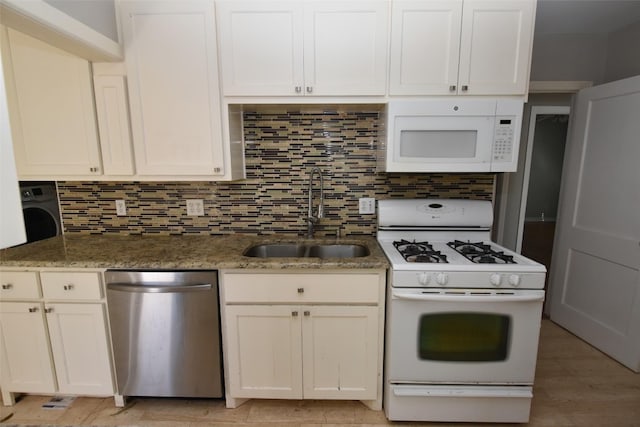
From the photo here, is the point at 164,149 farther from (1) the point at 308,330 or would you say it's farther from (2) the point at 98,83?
(1) the point at 308,330

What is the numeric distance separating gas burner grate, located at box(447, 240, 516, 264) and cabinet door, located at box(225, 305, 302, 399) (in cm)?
98

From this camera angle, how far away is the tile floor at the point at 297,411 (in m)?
1.63

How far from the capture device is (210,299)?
5.13 ft

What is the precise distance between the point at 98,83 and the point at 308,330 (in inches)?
70.8

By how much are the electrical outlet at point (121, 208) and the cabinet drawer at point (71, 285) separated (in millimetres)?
616

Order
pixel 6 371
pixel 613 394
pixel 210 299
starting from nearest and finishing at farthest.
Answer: pixel 210 299 → pixel 6 371 → pixel 613 394

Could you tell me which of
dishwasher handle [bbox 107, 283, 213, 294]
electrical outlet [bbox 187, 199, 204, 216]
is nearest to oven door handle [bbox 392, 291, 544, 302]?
dishwasher handle [bbox 107, 283, 213, 294]

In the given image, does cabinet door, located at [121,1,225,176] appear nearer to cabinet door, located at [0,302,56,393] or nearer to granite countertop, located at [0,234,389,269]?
granite countertop, located at [0,234,389,269]

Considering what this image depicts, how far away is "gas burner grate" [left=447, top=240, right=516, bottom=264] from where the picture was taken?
1.54 meters

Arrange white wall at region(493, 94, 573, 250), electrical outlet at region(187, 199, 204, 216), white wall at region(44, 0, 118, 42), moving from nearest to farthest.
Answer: white wall at region(44, 0, 118, 42)
electrical outlet at region(187, 199, 204, 216)
white wall at region(493, 94, 573, 250)

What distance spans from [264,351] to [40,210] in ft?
6.52

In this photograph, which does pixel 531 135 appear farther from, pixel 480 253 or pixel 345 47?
pixel 345 47

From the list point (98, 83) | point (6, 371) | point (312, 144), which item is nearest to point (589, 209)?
point (312, 144)

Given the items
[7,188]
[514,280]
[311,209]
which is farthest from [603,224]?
[7,188]
